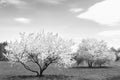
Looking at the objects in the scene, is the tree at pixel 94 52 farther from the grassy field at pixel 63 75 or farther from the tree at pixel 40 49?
the tree at pixel 40 49

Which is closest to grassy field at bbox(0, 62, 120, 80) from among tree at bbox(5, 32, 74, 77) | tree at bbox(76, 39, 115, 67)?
tree at bbox(5, 32, 74, 77)

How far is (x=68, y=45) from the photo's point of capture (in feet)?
124

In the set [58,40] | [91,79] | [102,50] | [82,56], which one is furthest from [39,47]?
[102,50]

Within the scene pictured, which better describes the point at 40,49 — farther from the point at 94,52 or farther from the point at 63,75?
the point at 94,52

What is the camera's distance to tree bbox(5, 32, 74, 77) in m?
35.6

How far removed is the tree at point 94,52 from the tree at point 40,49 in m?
41.4

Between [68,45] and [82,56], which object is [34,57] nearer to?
[68,45]

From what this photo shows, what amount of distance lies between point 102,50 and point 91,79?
49.6m

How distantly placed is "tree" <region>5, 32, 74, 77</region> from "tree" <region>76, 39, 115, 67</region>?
41389 millimetres

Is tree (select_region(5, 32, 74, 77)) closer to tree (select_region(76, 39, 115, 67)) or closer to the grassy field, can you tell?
the grassy field

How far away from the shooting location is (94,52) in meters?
80.2

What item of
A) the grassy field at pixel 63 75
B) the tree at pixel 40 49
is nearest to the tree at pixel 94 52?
the grassy field at pixel 63 75

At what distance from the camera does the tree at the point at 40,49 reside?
3556cm

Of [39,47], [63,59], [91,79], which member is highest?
[39,47]
